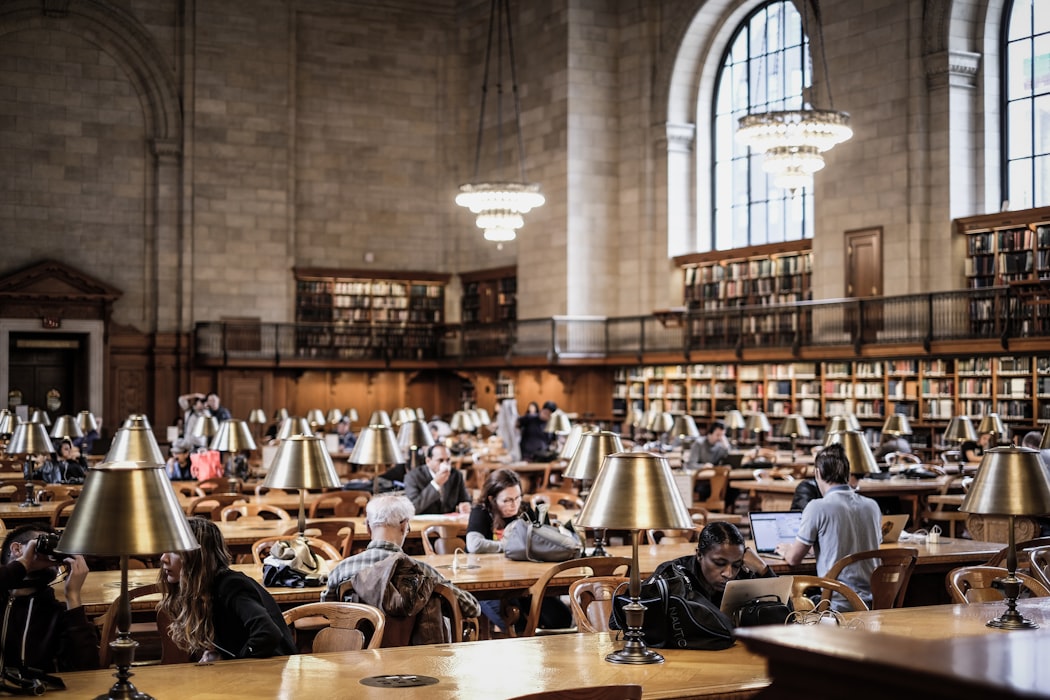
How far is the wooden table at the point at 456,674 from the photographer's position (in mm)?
3361

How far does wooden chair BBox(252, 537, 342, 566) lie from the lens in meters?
6.14

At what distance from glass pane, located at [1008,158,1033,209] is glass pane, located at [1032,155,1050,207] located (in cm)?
10

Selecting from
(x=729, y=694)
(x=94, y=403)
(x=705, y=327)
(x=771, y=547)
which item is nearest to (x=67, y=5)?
(x=94, y=403)

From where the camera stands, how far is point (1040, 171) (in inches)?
657

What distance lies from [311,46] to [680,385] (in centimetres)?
994

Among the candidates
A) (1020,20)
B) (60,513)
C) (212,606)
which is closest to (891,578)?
(212,606)

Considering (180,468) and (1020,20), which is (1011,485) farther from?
(1020,20)

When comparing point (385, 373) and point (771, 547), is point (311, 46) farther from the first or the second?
point (771, 547)

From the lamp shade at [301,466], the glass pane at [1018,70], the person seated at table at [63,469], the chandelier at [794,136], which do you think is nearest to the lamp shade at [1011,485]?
the lamp shade at [301,466]

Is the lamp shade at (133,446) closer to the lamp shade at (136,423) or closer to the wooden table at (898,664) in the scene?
the lamp shade at (136,423)

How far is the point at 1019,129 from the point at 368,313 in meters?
12.3

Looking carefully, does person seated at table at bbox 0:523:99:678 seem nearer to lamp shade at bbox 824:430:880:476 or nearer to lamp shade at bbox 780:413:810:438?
lamp shade at bbox 824:430:880:476

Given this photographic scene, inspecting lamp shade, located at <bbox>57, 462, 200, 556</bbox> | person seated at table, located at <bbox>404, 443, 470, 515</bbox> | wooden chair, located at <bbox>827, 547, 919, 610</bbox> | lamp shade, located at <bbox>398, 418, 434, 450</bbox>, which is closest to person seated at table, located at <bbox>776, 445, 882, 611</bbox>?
wooden chair, located at <bbox>827, 547, 919, 610</bbox>

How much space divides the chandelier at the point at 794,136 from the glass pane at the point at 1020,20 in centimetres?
351
